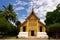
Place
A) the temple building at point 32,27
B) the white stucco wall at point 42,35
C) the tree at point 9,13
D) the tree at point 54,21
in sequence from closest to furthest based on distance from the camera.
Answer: the tree at point 54,21 → the white stucco wall at point 42,35 → the temple building at point 32,27 → the tree at point 9,13

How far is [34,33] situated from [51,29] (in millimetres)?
8347

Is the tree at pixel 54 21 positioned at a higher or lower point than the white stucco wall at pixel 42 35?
higher

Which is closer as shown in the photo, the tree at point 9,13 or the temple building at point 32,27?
the temple building at point 32,27

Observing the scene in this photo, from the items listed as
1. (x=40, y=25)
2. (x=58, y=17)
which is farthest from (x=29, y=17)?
(x=58, y=17)

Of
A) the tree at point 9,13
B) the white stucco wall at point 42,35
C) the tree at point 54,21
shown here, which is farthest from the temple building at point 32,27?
the tree at point 9,13

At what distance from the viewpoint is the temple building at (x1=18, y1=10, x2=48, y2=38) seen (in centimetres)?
5544

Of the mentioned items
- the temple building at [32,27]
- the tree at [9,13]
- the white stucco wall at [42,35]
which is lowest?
the white stucco wall at [42,35]

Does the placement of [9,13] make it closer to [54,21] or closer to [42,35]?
[54,21]

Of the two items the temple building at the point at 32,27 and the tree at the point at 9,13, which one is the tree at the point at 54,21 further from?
the tree at the point at 9,13

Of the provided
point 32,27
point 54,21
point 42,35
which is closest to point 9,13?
point 32,27

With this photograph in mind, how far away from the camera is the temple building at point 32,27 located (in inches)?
2183

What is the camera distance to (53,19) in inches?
2249

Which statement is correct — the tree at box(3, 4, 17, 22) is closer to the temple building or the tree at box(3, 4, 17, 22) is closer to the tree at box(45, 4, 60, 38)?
the tree at box(45, 4, 60, 38)

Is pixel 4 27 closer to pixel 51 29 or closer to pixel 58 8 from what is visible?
pixel 51 29
